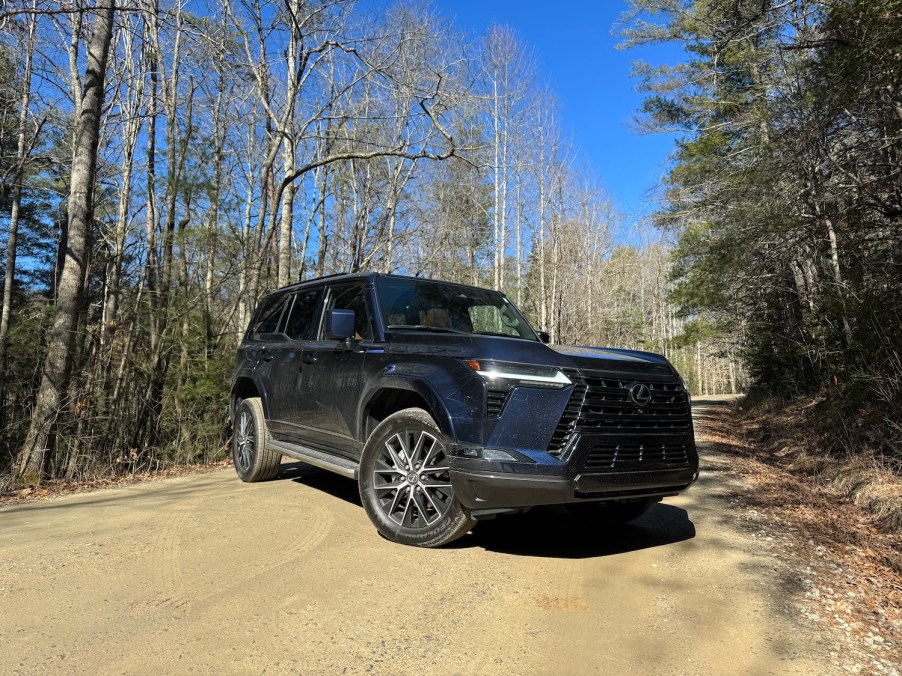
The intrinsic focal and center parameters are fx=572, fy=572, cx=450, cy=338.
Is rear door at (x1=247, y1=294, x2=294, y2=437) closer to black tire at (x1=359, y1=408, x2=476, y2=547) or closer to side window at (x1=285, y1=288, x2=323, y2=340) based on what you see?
side window at (x1=285, y1=288, x2=323, y2=340)

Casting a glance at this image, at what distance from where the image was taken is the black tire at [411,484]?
3562 millimetres

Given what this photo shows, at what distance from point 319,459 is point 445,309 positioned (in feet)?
5.32

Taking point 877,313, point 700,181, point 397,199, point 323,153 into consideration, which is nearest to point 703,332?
point 700,181

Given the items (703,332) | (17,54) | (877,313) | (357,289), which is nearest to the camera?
(357,289)

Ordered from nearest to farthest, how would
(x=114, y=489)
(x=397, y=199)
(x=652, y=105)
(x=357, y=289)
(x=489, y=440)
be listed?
(x=489, y=440), (x=357, y=289), (x=114, y=489), (x=652, y=105), (x=397, y=199)

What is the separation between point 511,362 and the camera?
3.44 meters

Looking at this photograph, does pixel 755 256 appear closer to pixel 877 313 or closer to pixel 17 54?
pixel 877 313

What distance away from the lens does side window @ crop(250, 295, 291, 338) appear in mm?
6105

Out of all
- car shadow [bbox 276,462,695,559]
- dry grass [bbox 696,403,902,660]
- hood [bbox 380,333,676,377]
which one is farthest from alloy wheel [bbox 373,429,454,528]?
dry grass [bbox 696,403,902,660]

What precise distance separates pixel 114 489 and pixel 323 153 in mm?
17428

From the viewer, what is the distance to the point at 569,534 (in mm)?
4293

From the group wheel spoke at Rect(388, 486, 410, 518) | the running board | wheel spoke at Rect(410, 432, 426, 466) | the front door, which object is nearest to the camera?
wheel spoke at Rect(410, 432, 426, 466)

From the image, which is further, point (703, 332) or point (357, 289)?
point (703, 332)

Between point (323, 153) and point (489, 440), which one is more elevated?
point (323, 153)
